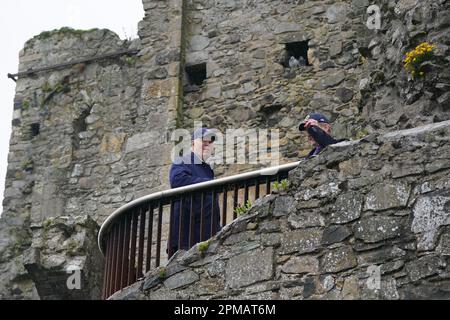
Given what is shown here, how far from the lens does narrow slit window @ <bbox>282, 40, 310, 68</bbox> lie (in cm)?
1434

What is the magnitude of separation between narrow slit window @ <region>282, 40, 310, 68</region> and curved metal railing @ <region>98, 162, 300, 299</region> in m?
4.35

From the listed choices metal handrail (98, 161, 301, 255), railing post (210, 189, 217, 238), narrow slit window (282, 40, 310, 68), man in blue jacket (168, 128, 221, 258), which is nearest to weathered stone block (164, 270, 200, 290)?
man in blue jacket (168, 128, 221, 258)

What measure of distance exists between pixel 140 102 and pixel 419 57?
540cm

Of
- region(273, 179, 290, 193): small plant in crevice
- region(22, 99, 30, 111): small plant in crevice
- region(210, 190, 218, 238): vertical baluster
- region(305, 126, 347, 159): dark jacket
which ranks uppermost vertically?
region(22, 99, 30, 111): small plant in crevice

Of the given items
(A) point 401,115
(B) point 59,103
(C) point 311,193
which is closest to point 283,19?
(B) point 59,103

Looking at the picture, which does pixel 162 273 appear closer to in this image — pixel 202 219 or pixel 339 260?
pixel 202 219

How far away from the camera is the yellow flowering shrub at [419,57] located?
33.4ft

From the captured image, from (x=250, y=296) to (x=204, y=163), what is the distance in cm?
189

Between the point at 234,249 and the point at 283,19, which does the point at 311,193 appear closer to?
the point at 234,249

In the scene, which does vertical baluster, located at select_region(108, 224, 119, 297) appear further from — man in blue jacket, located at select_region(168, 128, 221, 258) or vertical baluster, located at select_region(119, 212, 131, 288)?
man in blue jacket, located at select_region(168, 128, 221, 258)

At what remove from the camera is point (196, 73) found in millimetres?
14992

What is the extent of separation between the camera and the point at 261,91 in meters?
14.3

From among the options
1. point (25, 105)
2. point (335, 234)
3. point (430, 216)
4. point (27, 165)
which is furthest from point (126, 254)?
point (25, 105)

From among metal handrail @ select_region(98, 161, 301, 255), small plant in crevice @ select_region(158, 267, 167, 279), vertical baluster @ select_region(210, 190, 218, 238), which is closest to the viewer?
small plant in crevice @ select_region(158, 267, 167, 279)
